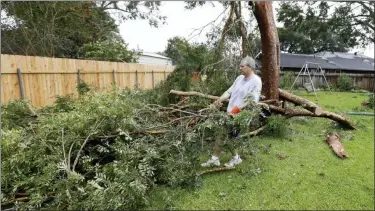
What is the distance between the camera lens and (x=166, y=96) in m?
4.94

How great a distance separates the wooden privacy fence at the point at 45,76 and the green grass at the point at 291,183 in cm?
261

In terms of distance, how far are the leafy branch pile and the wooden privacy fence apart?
155 centimetres

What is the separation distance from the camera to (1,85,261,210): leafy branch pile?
225 centimetres

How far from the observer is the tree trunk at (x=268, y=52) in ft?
15.2

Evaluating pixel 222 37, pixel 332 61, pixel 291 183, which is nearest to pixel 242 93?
pixel 291 183

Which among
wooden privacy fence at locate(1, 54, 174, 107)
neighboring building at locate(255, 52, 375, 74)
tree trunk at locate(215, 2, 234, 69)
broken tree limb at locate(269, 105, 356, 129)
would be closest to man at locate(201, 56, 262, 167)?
broken tree limb at locate(269, 105, 356, 129)

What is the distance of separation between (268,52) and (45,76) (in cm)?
476

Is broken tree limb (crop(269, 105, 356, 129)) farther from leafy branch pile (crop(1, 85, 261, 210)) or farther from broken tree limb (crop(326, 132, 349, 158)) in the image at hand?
leafy branch pile (crop(1, 85, 261, 210))

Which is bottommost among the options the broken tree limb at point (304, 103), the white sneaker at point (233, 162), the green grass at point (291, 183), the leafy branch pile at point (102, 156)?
the green grass at point (291, 183)

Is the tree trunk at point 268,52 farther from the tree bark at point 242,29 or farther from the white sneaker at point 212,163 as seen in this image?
the white sneaker at point 212,163

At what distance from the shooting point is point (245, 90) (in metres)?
3.05

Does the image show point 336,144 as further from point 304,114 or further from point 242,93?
point 242,93

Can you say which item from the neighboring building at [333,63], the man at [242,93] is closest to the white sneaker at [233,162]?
the man at [242,93]

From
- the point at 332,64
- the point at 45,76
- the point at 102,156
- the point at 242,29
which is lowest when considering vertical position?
the point at 102,156
